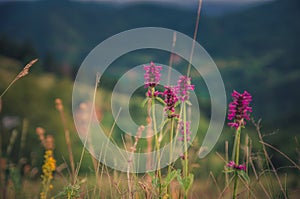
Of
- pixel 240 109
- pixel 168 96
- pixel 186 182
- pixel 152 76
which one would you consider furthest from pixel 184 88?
pixel 186 182

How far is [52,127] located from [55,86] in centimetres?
1415

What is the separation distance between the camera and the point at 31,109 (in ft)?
152

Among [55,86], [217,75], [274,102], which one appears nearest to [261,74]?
[274,102]

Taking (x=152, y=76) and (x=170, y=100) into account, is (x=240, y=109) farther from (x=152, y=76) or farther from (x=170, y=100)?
(x=152, y=76)

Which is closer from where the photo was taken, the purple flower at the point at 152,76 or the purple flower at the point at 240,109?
the purple flower at the point at 240,109

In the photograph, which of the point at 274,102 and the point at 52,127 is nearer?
the point at 52,127

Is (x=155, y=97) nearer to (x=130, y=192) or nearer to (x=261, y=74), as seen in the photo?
(x=130, y=192)

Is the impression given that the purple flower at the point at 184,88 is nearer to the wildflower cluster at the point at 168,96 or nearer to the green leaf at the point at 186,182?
the wildflower cluster at the point at 168,96

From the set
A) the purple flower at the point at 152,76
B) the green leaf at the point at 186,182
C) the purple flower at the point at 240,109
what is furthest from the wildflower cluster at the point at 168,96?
the purple flower at the point at 240,109

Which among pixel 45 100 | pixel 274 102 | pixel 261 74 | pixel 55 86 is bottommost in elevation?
pixel 45 100

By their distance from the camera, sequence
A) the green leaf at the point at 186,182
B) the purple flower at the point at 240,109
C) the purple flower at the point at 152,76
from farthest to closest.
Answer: the purple flower at the point at 152,76 < the purple flower at the point at 240,109 < the green leaf at the point at 186,182

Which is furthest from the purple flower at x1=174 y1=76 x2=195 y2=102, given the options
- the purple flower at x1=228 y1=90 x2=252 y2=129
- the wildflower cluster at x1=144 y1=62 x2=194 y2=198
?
the purple flower at x1=228 y1=90 x2=252 y2=129

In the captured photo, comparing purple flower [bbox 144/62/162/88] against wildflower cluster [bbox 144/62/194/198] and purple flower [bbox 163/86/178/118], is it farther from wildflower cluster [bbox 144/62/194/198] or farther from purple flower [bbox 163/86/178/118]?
purple flower [bbox 163/86/178/118]

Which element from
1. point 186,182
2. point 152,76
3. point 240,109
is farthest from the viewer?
point 152,76
